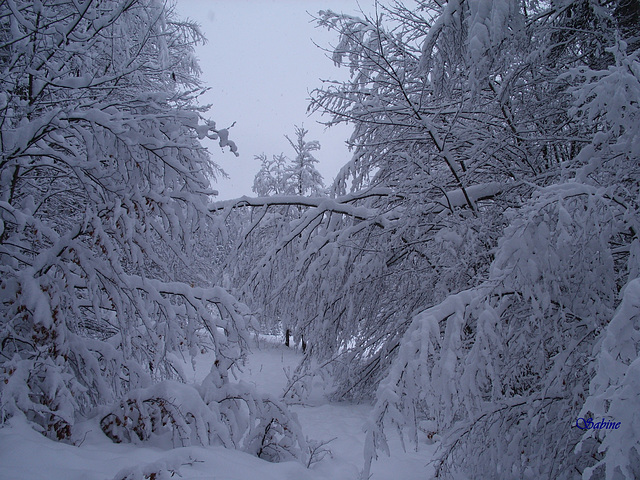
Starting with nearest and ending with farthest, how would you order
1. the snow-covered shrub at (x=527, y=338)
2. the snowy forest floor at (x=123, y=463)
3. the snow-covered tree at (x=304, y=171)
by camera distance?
the snowy forest floor at (x=123, y=463), the snow-covered shrub at (x=527, y=338), the snow-covered tree at (x=304, y=171)

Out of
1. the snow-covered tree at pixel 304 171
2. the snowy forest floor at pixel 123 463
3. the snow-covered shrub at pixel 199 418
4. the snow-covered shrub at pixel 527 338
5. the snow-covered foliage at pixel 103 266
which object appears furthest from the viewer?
the snow-covered tree at pixel 304 171

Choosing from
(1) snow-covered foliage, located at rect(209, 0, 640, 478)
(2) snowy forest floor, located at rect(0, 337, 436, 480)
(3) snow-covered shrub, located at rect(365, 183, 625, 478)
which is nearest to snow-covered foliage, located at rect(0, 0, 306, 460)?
(2) snowy forest floor, located at rect(0, 337, 436, 480)

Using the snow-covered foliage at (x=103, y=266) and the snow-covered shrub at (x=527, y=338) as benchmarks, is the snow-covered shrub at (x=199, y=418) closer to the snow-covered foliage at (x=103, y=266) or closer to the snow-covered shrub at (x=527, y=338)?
the snow-covered foliage at (x=103, y=266)

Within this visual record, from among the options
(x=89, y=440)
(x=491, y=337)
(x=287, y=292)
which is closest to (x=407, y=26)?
(x=287, y=292)

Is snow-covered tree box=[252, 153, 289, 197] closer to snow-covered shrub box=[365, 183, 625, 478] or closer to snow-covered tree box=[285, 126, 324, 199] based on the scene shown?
snow-covered tree box=[285, 126, 324, 199]

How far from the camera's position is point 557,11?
3387 millimetres

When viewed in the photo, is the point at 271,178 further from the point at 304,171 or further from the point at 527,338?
the point at 527,338

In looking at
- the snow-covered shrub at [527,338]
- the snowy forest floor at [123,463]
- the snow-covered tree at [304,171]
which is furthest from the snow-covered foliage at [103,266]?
the snow-covered tree at [304,171]

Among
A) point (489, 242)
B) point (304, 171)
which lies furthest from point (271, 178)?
point (489, 242)

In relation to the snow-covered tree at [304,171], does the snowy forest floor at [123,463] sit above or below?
below

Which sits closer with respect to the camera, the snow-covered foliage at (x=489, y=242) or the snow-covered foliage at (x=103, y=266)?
the snow-covered foliage at (x=489, y=242)

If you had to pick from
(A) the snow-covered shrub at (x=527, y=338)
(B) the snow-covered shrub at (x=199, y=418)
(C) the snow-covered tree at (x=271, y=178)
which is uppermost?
(C) the snow-covered tree at (x=271, y=178)

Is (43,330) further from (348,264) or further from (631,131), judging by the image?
(631,131)

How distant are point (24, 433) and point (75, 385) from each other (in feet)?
1.33
